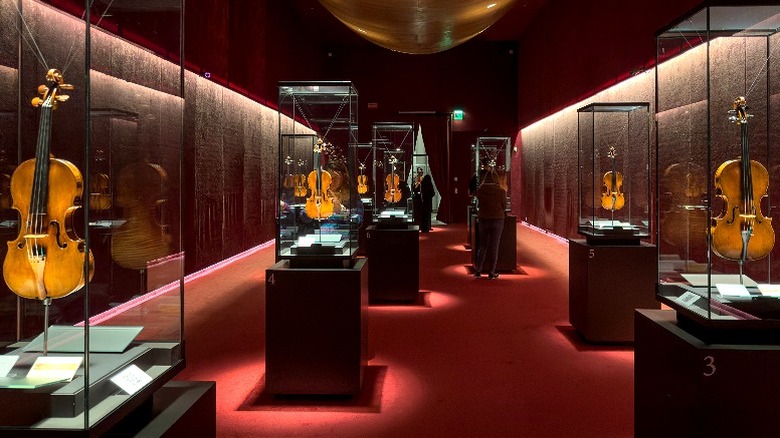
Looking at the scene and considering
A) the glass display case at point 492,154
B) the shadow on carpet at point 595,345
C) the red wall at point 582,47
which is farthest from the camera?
the glass display case at point 492,154

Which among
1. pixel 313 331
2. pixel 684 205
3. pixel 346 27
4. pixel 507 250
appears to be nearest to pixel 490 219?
pixel 507 250

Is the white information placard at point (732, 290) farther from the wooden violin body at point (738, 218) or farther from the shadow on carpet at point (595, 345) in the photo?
the shadow on carpet at point (595, 345)

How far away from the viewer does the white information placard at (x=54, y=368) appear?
124 centimetres

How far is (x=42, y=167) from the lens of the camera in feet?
4.22

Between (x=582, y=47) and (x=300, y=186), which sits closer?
(x=300, y=186)

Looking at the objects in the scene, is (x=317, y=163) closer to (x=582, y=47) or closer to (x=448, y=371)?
(x=448, y=371)

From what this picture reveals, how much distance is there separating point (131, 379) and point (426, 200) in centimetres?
1281

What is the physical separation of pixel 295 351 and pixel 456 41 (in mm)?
2084

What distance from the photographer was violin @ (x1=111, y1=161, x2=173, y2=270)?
5.56 ft

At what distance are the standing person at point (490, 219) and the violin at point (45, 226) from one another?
21.0ft

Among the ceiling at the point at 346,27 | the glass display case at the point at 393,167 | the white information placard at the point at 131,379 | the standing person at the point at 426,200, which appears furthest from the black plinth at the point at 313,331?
the ceiling at the point at 346,27

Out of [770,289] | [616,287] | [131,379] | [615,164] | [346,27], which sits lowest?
[616,287]

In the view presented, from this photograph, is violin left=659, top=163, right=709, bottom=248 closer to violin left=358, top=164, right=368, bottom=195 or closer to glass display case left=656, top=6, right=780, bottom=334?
glass display case left=656, top=6, right=780, bottom=334

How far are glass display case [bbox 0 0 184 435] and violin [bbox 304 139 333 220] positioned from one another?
204 centimetres
